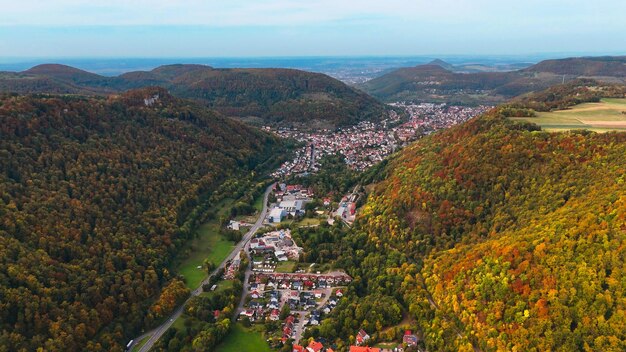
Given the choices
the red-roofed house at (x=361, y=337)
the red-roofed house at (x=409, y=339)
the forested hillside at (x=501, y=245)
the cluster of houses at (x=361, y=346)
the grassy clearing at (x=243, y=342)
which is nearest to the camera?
the forested hillside at (x=501, y=245)

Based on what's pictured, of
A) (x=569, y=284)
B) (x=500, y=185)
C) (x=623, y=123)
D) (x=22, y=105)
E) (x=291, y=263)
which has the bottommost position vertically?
(x=291, y=263)

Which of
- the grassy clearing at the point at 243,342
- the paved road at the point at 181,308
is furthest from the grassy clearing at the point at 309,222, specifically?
the grassy clearing at the point at 243,342

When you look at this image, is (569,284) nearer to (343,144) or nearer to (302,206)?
(302,206)

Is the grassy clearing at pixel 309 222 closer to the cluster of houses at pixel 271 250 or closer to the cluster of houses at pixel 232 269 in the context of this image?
the cluster of houses at pixel 271 250

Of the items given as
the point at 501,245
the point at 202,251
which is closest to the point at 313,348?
the point at 501,245

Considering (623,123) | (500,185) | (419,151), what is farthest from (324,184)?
(623,123)

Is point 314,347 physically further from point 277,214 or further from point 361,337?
point 277,214

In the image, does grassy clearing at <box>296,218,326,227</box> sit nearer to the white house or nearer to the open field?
the white house
